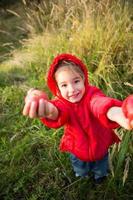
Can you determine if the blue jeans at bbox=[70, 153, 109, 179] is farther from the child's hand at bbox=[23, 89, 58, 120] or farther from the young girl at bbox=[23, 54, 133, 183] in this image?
the child's hand at bbox=[23, 89, 58, 120]

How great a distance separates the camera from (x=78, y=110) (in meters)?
2.33

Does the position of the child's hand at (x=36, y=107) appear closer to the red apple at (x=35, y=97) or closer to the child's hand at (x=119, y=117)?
the red apple at (x=35, y=97)

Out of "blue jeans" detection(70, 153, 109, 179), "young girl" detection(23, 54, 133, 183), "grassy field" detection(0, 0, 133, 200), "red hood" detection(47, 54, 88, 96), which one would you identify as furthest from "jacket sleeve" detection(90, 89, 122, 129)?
"blue jeans" detection(70, 153, 109, 179)

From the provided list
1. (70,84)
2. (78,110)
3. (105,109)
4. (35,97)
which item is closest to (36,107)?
(35,97)

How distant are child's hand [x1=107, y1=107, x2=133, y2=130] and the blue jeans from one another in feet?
3.00

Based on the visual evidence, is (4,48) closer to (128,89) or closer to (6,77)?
(6,77)

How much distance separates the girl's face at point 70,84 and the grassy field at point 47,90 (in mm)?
412

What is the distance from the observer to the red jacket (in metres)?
2.24

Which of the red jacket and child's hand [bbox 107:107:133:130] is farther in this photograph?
the red jacket

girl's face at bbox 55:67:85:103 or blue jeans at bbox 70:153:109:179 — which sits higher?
girl's face at bbox 55:67:85:103

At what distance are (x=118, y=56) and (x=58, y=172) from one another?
1306mm

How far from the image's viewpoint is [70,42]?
4.30 m

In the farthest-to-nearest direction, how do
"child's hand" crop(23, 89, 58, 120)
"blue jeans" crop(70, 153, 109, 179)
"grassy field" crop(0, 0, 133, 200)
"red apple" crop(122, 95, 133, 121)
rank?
"grassy field" crop(0, 0, 133, 200) → "blue jeans" crop(70, 153, 109, 179) → "child's hand" crop(23, 89, 58, 120) → "red apple" crop(122, 95, 133, 121)

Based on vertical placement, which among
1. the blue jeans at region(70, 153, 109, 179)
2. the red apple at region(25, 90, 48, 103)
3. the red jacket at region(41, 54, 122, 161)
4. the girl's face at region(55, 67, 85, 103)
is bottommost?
the blue jeans at region(70, 153, 109, 179)
